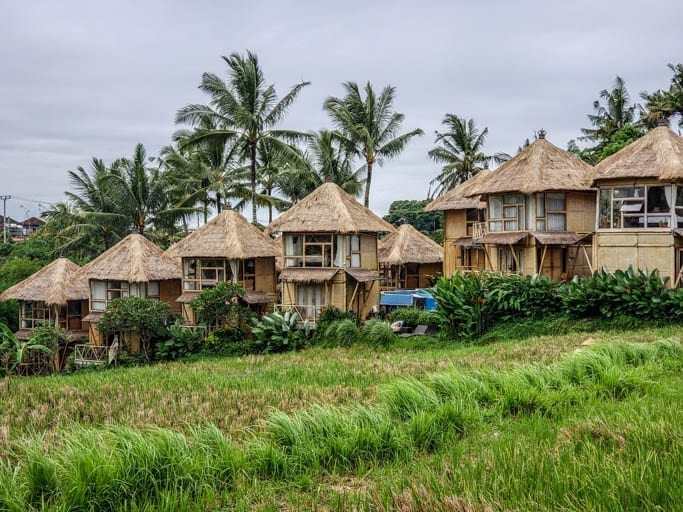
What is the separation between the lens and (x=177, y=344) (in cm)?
2255

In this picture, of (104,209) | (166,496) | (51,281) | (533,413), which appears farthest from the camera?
(104,209)

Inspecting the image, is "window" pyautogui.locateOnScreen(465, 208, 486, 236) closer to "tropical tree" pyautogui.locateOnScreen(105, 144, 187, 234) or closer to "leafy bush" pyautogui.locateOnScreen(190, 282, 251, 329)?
"leafy bush" pyautogui.locateOnScreen(190, 282, 251, 329)

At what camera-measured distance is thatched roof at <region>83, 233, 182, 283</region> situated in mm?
25141

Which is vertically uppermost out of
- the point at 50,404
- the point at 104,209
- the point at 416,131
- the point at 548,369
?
the point at 416,131

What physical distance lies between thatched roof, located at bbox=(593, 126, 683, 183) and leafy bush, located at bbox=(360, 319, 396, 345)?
29.6ft

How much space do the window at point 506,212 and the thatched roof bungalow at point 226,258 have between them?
9.54 m

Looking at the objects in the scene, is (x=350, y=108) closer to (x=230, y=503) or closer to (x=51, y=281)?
(x=51, y=281)

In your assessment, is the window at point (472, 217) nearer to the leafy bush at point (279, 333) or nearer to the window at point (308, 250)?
the window at point (308, 250)

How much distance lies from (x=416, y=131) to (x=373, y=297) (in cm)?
1081

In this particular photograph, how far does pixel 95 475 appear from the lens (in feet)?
15.3

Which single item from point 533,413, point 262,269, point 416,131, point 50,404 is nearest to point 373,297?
point 262,269

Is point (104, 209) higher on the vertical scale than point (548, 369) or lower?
higher

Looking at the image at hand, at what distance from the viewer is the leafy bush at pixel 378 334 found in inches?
800

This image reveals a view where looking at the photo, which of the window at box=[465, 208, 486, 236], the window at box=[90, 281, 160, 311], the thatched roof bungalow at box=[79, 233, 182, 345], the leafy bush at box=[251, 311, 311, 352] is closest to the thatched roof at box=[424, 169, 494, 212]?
the window at box=[465, 208, 486, 236]
